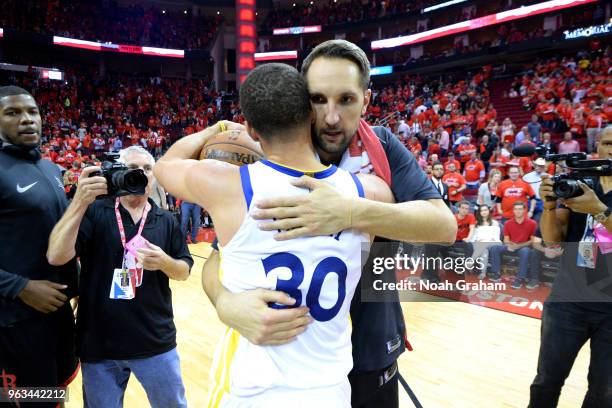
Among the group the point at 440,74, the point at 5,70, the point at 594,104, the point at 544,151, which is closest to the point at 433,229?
the point at 544,151

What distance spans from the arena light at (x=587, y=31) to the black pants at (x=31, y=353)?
20.2 meters

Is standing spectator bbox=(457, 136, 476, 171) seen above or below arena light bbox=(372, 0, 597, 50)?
below

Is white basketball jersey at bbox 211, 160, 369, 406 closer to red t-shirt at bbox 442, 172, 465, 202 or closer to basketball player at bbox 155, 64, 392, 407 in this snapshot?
basketball player at bbox 155, 64, 392, 407

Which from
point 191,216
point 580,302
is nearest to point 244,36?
point 191,216

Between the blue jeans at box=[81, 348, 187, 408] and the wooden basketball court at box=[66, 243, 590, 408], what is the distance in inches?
47.4

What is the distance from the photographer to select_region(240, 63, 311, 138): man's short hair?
1.34 m

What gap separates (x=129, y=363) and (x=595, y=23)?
2141cm

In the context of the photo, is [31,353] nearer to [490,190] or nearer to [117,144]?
[490,190]

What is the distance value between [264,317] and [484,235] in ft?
→ 20.1

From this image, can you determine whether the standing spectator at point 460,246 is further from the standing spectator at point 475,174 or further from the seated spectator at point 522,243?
the standing spectator at point 475,174

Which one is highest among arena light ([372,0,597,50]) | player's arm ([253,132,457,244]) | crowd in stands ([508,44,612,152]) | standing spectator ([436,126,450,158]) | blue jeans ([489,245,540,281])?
arena light ([372,0,597,50])

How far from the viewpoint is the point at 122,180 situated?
2041 mm

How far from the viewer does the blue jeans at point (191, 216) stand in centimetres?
948

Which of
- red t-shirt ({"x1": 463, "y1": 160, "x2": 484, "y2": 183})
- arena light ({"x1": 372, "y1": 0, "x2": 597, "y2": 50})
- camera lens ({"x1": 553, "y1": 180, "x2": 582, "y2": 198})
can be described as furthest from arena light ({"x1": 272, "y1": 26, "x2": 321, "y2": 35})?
camera lens ({"x1": 553, "y1": 180, "x2": 582, "y2": 198})
